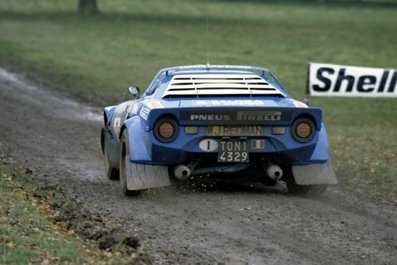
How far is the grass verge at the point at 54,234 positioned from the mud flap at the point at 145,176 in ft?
2.19

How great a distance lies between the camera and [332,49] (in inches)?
1499

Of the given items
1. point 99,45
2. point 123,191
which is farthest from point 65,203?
point 99,45

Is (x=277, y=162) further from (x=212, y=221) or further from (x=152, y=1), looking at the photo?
(x=152, y=1)

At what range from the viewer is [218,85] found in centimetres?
1160

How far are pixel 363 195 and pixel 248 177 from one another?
1.82 meters

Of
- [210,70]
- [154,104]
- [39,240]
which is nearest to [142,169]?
[154,104]

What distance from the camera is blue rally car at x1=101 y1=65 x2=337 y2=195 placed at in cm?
1080

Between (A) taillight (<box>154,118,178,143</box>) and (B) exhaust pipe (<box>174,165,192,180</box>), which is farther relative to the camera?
(B) exhaust pipe (<box>174,165,192,180</box>)

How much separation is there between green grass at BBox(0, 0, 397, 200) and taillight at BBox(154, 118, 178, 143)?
3.03 m

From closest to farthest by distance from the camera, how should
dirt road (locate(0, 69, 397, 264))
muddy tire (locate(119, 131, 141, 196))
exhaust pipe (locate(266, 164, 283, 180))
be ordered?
dirt road (locate(0, 69, 397, 264)), exhaust pipe (locate(266, 164, 283, 180)), muddy tire (locate(119, 131, 141, 196))

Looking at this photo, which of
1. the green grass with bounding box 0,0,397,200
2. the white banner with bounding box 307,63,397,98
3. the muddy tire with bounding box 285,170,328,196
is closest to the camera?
the muddy tire with bounding box 285,170,328,196

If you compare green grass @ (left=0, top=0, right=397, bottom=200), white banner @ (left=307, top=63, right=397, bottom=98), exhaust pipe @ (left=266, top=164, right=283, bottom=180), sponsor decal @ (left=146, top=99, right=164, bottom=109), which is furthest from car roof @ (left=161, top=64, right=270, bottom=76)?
white banner @ (left=307, top=63, right=397, bottom=98)

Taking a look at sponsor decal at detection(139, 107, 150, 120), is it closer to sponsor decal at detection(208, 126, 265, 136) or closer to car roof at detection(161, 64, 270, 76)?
sponsor decal at detection(208, 126, 265, 136)

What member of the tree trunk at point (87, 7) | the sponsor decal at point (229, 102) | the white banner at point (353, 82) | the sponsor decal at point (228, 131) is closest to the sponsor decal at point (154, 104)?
the sponsor decal at point (229, 102)
